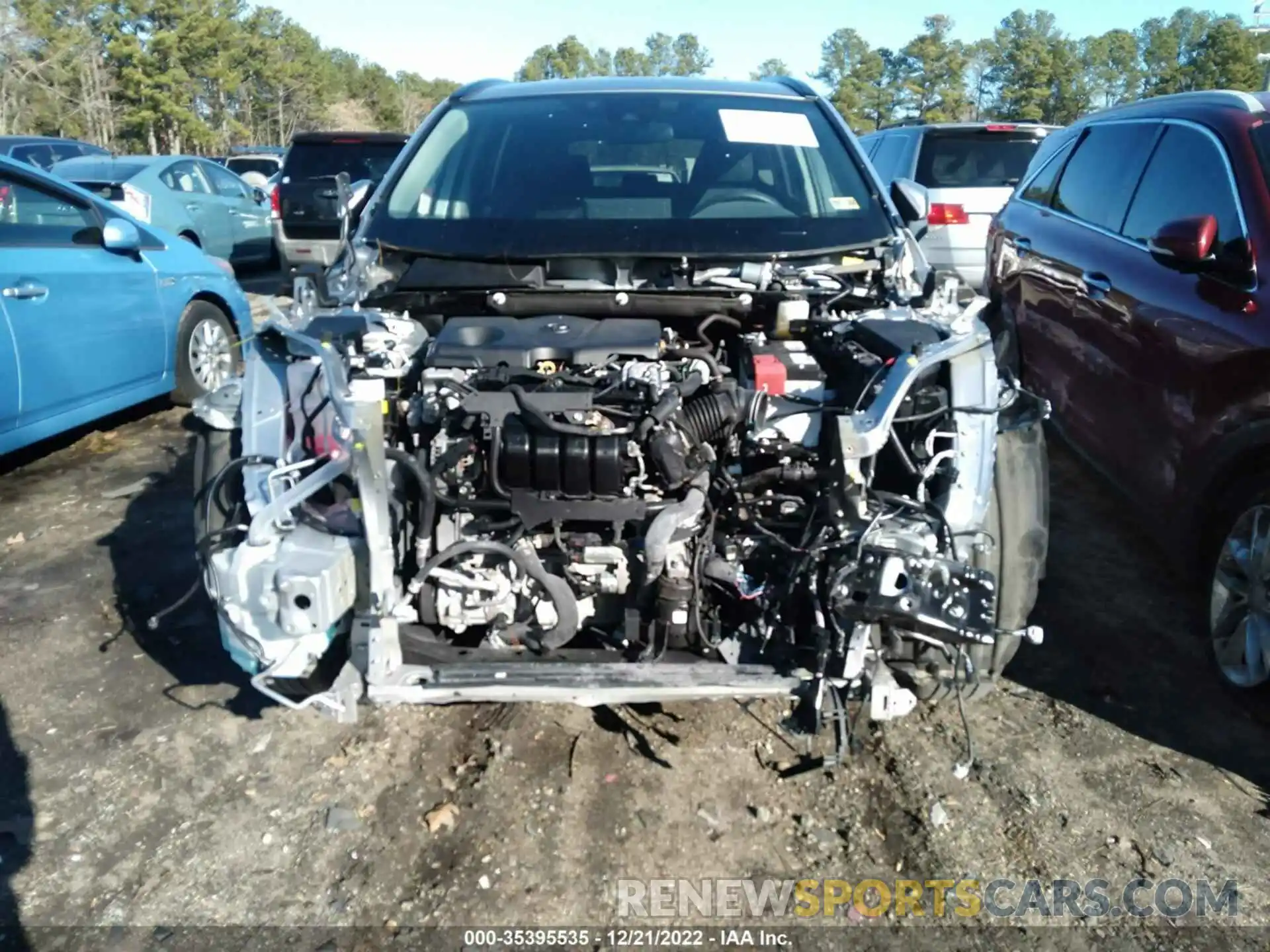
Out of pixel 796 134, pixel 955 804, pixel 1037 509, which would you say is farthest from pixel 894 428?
pixel 796 134

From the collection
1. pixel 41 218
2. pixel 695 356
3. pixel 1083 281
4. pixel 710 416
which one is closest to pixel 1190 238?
pixel 1083 281

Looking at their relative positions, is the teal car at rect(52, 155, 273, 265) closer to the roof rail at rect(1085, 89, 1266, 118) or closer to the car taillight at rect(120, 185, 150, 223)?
the car taillight at rect(120, 185, 150, 223)

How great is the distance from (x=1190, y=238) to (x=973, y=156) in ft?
20.0

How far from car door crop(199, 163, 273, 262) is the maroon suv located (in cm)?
995

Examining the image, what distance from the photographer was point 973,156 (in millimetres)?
8945

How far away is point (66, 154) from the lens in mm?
15102

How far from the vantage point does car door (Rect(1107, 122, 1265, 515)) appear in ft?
10.6

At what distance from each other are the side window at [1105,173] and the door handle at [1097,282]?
0.81ft

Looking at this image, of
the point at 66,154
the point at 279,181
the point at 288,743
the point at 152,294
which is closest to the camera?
the point at 288,743

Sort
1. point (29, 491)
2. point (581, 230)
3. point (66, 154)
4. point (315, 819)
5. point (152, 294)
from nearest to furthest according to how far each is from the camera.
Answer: point (315, 819) < point (581, 230) < point (29, 491) < point (152, 294) < point (66, 154)

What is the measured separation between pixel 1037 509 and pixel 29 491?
4799 millimetres

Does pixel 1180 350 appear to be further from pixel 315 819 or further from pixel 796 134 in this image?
pixel 315 819

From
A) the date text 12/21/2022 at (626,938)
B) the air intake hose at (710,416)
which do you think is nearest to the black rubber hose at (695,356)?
the air intake hose at (710,416)

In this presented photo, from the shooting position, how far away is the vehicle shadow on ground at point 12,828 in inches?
91.0
